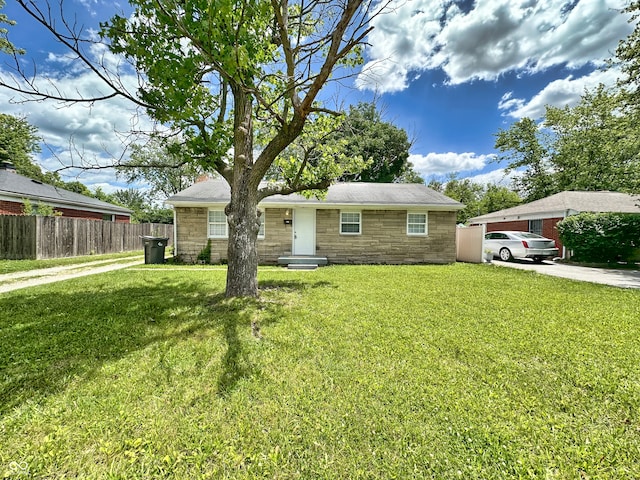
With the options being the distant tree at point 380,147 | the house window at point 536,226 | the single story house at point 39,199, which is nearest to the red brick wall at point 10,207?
the single story house at point 39,199

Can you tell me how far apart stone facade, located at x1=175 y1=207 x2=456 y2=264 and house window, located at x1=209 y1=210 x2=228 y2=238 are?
20cm

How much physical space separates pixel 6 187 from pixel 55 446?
18241 mm

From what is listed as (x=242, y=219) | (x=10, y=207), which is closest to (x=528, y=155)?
(x=242, y=219)

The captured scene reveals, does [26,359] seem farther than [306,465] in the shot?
Yes

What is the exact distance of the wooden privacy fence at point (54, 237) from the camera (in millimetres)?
10383

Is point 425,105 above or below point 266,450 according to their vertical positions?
above


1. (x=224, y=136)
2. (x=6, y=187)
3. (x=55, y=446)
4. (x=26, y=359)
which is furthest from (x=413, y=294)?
(x=6, y=187)

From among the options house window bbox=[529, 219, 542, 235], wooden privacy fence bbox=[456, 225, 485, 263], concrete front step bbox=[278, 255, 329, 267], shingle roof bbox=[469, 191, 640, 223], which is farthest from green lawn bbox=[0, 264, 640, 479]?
house window bbox=[529, 219, 542, 235]

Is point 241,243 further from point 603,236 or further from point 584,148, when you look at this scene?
point 584,148

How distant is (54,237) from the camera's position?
36.6ft

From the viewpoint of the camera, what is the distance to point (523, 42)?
966 centimetres

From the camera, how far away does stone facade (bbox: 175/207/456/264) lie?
10.6m

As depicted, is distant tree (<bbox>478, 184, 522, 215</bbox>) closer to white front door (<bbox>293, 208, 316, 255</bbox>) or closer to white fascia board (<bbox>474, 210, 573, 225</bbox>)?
white fascia board (<bbox>474, 210, 573, 225</bbox>)

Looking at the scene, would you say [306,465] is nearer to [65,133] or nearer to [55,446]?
[55,446]
